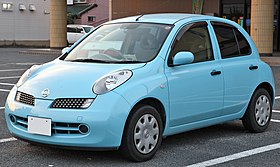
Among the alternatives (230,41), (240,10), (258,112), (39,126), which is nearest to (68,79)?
(39,126)

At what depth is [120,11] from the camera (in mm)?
31250

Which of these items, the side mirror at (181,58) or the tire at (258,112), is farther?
the tire at (258,112)

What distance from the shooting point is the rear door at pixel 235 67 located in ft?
20.8

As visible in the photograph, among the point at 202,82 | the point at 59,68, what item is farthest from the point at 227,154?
the point at 59,68

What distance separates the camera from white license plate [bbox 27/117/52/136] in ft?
16.3

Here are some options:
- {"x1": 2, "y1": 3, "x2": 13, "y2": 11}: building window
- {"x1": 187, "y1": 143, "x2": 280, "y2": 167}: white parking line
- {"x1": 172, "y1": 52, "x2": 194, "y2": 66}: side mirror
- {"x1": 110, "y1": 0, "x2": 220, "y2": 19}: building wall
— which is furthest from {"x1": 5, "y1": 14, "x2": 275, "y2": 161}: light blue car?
{"x1": 2, "y1": 3, "x2": 13, "y2": 11}: building window

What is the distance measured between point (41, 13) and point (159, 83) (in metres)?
33.6

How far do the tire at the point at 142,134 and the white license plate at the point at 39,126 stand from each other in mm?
770

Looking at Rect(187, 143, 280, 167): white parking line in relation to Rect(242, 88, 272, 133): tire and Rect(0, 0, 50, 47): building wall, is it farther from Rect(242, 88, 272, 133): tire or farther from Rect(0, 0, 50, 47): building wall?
Rect(0, 0, 50, 47): building wall

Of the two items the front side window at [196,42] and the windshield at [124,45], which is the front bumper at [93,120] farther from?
the front side window at [196,42]

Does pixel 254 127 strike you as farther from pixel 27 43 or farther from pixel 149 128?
pixel 27 43

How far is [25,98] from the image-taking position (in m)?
5.24

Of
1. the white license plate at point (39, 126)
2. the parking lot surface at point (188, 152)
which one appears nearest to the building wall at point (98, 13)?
the parking lot surface at point (188, 152)

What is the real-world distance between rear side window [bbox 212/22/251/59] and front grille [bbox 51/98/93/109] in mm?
2244
